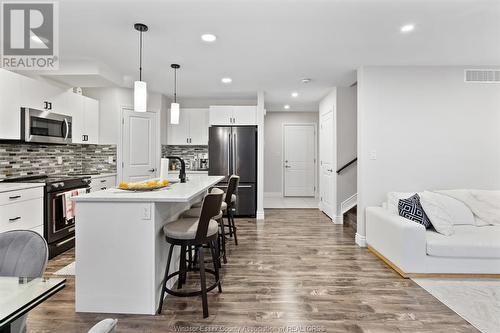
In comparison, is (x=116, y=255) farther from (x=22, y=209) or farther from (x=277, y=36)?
(x=277, y=36)

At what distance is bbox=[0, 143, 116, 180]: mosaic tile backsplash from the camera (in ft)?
11.6

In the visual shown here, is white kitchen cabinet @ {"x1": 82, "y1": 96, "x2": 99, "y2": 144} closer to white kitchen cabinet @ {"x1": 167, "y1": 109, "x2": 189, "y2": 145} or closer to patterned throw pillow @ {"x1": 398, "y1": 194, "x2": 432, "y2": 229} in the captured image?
white kitchen cabinet @ {"x1": 167, "y1": 109, "x2": 189, "y2": 145}

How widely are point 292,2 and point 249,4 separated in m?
0.35

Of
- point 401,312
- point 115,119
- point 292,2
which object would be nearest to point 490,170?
point 401,312

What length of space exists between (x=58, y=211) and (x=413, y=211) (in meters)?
4.22

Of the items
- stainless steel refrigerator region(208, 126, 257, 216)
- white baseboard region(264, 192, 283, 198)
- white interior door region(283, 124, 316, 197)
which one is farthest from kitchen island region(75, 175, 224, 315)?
white interior door region(283, 124, 316, 197)

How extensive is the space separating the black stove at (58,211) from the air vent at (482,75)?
5.47 meters

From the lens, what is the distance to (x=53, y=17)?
257 centimetres

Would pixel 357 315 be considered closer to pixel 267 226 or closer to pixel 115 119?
pixel 267 226

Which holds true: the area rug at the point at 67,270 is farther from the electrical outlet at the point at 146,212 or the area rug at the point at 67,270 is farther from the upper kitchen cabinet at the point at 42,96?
the upper kitchen cabinet at the point at 42,96

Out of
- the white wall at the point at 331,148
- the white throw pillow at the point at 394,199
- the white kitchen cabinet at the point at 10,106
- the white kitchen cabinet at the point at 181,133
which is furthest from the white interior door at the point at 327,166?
the white kitchen cabinet at the point at 10,106

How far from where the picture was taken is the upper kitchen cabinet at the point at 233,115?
18.9 ft

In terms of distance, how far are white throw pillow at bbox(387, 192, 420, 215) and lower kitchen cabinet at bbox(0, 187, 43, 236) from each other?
417 centimetres

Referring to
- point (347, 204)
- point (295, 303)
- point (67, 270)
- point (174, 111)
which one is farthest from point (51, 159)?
point (347, 204)
